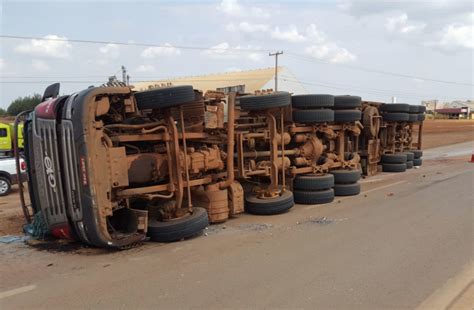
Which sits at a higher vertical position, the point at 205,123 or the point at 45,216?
the point at 205,123

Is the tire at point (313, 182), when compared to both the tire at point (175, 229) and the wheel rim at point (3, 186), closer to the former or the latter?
the tire at point (175, 229)

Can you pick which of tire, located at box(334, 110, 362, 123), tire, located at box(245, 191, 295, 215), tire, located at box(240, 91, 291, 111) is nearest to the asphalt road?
tire, located at box(245, 191, 295, 215)

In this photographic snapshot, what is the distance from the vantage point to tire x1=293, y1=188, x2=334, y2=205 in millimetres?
8836

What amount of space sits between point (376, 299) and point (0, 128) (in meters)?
19.0

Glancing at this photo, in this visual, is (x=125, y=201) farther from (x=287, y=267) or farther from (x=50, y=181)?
(x=287, y=267)

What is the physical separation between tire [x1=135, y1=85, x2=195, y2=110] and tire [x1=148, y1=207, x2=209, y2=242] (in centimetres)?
155

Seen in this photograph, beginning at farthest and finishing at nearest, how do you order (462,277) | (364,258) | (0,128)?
(0,128) → (364,258) → (462,277)

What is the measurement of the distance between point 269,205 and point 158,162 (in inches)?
91.9

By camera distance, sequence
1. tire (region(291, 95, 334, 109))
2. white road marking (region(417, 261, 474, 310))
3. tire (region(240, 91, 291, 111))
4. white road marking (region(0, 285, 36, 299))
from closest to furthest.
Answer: white road marking (region(417, 261, 474, 310)), white road marking (region(0, 285, 36, 299)), tire (region(240, 91, 291, 111)), tire (region(291, 95, 334, 109))

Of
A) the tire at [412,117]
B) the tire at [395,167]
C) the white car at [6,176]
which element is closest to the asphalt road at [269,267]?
the tire at [395,167]

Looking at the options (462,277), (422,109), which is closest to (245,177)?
(462,277)

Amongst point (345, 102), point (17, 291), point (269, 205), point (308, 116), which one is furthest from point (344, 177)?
point (17, 291)

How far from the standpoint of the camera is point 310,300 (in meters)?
3.95

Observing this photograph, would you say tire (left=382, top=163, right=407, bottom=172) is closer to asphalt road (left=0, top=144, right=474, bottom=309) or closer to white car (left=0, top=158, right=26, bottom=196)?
asphalt road (left=0, top=144, right=474, bottom=309)
